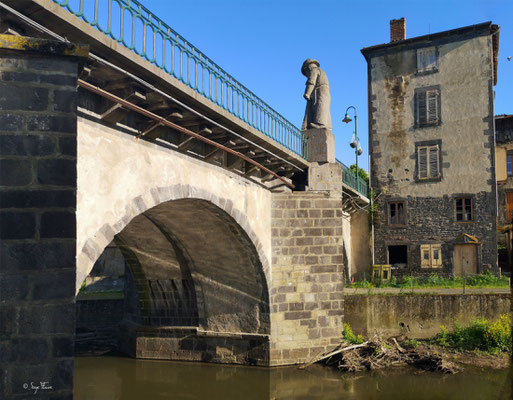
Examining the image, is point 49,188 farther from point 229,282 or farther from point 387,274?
point 387,274

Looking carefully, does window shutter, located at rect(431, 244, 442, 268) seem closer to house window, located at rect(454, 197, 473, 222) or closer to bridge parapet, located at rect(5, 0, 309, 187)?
house window, located at rect(454, 197, 473, 222)

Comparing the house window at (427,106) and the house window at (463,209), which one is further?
the house window at (427,106)

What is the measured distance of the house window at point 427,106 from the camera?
22.5 m

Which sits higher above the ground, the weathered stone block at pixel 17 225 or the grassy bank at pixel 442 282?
the weathered stone block at pixel 17 225

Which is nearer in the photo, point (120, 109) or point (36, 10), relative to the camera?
point (36, 10)

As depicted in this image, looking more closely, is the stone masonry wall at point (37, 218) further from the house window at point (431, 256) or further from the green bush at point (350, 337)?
the house window at point (431, 256)

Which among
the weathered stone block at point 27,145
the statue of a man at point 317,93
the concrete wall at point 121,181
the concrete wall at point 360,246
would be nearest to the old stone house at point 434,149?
the concrete wall at point 360,246

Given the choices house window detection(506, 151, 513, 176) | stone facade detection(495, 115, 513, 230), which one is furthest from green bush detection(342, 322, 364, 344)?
house window detection(506, 151, 513, 176)

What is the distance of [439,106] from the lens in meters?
22.4

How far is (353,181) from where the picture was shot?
21.0 metres

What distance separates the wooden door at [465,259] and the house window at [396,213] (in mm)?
2499

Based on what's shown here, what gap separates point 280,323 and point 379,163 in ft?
39.9

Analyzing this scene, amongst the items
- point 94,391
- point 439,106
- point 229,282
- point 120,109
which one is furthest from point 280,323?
point 439,106

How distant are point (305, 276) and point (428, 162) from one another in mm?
11304
